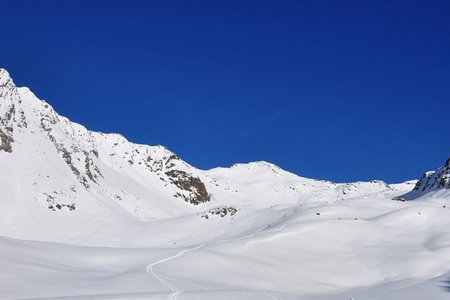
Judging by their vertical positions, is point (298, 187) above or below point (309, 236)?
above

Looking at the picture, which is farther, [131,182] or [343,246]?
[131,182]

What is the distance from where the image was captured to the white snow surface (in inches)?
557

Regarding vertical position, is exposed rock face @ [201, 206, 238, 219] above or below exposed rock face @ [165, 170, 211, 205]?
below

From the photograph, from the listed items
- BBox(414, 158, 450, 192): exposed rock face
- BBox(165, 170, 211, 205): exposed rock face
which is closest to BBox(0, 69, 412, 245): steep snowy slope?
BBox(165, 170, 211, 205): exposed rock face

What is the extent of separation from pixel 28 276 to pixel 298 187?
134666mm

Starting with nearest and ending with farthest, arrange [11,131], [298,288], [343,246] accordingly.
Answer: [298,288], [343,246], [11,131]

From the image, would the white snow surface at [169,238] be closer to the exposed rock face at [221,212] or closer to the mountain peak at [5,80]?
the exposed rock face at [221,212]

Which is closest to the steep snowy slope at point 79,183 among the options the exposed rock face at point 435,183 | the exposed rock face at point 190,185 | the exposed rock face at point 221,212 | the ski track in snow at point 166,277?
the exposed rock face at point 221,212

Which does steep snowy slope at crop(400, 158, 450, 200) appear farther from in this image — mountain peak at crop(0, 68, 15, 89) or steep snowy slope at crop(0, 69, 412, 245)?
mountain peak at crop(0, 68, 15, 89)

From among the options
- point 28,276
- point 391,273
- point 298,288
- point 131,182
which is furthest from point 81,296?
point 131,182

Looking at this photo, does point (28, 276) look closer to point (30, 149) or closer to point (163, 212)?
point (30, 149)

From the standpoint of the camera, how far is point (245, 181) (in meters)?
150

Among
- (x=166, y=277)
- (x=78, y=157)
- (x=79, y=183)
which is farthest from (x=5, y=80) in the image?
(x=166, y=277)

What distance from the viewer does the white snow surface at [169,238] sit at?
1416cm
